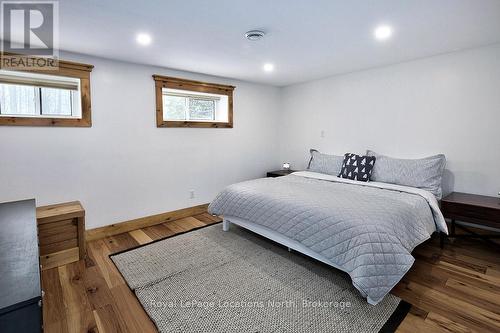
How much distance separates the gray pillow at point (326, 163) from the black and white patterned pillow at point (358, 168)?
0.15 meters

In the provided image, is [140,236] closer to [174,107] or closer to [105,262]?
[105,262]

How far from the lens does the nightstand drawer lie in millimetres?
2523

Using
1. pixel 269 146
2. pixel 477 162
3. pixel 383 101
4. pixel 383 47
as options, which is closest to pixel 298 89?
pixel 269 146

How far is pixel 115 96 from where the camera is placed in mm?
3244

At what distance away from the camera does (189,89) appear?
12.9ft

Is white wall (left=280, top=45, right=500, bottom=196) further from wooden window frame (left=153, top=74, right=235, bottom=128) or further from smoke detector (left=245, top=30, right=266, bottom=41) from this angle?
smoke detector (left=245, top=30, right=266, bottom=41)

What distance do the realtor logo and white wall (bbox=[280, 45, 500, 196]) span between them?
370cm

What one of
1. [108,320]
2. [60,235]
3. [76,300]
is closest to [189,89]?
[60,235]

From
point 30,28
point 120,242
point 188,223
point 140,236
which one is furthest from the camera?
point 188,223

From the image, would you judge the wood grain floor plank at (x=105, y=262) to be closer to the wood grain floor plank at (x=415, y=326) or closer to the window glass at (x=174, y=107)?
the window glass at (x=174, y=107)

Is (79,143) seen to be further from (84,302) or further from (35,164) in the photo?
(84,302)

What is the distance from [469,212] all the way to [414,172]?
68 cm

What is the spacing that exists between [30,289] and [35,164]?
2.42m

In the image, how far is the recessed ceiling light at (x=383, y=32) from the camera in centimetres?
233
